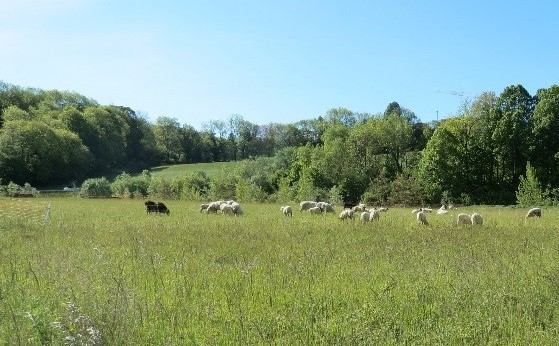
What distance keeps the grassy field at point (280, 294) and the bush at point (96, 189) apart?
206 feet

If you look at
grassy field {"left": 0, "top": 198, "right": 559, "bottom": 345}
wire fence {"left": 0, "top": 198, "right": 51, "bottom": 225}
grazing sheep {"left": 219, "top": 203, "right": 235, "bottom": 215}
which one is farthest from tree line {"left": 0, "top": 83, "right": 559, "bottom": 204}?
grassy field {"left": 0, "top": 198, "right": 559, "bottom": 345}

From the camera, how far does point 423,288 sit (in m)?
8.34

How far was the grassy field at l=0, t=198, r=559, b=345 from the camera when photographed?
6.08 m

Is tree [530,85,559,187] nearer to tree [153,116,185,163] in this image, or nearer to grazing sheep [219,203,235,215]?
grazing sheep [219,203,235,215]

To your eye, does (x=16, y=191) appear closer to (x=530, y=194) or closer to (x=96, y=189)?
(x=96, y=189)

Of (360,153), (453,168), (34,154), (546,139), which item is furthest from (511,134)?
(34,154)

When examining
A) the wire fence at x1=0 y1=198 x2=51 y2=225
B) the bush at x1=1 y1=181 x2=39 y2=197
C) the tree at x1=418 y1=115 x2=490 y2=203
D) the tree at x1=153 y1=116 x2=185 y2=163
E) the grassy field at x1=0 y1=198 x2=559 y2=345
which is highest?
the tree at x1=153 y1=116 x2=185 y2=163

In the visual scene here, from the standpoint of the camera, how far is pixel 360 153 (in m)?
86.2

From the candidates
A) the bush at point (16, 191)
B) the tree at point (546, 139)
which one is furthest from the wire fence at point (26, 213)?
the tree at point (546, 139)

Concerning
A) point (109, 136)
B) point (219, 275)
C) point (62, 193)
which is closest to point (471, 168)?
point (62, 193)

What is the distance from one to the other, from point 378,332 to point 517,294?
314cm

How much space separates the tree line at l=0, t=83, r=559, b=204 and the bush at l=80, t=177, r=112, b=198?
1584 centimetres

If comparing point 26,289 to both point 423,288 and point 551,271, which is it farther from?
point 551,271

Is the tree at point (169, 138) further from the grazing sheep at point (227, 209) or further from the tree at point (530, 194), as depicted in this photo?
the grazing sheep at point (227, 209)
